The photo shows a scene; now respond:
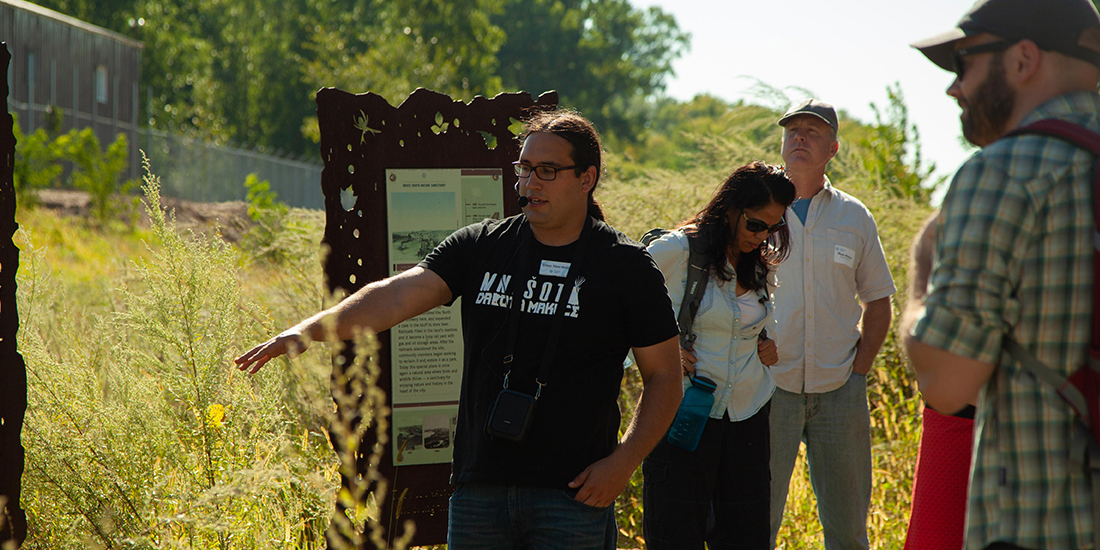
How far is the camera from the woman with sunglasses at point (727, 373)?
3047mm

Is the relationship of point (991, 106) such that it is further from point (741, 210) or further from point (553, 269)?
point (741, 210)

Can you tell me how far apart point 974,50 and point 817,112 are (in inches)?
93.0

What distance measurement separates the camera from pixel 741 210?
3258mm

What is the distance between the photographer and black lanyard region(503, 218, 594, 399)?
2.34m

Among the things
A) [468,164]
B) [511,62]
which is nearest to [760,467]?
[468,164]

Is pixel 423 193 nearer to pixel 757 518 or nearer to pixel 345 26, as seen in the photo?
pixel 757 518

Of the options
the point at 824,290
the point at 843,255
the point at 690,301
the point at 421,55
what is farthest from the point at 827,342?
the point at 421,55

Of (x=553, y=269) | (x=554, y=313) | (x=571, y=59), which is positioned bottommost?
(x=554, y=313)

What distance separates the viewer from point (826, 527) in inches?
154

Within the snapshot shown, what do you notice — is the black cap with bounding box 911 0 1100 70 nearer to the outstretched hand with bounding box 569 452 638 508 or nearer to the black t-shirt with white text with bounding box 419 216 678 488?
the black t-shirt with white text with bounding box 419 216 678 488

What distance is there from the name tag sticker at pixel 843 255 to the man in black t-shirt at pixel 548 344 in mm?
1695

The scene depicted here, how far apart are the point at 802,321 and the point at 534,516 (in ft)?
6.43

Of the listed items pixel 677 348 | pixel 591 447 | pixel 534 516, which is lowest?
pixel 534 516

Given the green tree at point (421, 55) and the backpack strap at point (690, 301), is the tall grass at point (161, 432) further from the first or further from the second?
the green tree at point (421, 55)
